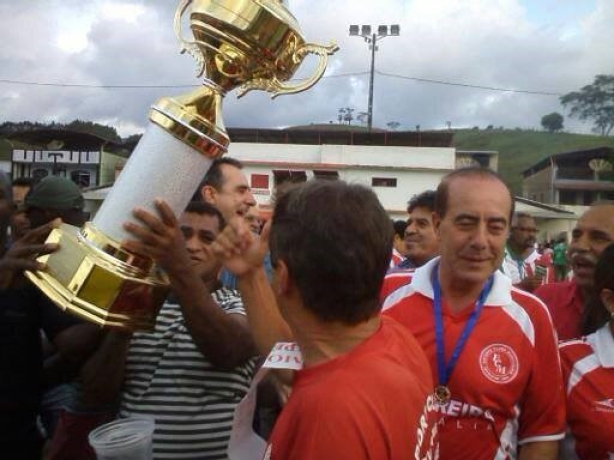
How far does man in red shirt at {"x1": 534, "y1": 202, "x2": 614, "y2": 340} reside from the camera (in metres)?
3.21

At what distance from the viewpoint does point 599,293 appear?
248 centimetres

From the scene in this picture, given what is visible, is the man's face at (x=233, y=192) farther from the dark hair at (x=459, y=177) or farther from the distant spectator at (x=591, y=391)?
the distant spectator at (x=591, y=391)

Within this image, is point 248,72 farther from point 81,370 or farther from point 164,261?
point 81,370

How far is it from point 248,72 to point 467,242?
0.99 m

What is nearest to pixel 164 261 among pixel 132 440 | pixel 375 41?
pixel 132 440

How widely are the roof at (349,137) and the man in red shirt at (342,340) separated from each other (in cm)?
3133

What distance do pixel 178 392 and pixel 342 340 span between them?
965 millimetres

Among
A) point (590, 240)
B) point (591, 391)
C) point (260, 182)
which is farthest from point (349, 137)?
point (591, 391)

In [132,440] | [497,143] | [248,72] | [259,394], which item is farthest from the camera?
[497,143]

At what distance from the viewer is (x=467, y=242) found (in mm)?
2176

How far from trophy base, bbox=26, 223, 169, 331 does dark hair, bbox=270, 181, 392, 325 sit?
0.57 meters

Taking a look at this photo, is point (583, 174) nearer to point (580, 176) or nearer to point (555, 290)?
point (580, 176)

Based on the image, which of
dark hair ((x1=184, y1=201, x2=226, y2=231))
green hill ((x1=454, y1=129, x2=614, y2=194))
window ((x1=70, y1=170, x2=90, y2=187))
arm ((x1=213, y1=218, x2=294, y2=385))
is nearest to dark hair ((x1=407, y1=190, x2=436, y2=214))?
dark hair ((x1=184, y1=201, x2=226, y2=231))

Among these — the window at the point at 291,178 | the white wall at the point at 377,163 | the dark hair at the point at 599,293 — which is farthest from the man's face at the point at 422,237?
the white wall at the point at 377,163
